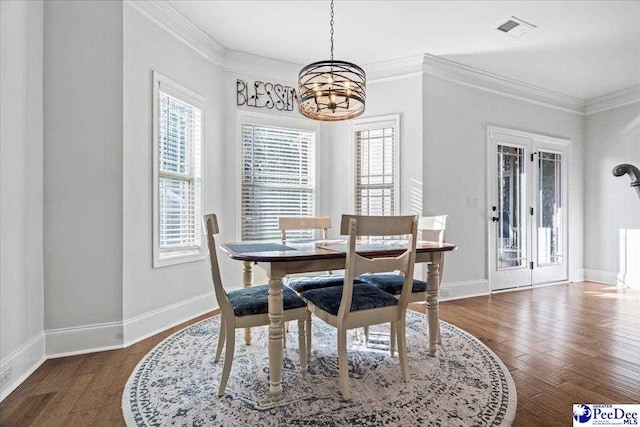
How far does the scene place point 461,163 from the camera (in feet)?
13.6

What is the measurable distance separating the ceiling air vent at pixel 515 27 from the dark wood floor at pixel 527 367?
2838 mm

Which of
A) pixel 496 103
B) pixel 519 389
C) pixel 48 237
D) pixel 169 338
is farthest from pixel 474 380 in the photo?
pixel 496 103

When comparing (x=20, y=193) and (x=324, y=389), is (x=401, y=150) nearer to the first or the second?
(x=324, y=389)

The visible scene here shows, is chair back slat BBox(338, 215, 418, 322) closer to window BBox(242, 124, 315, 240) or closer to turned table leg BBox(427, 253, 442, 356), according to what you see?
turned table leg BBox(427, 253, 442, 356)

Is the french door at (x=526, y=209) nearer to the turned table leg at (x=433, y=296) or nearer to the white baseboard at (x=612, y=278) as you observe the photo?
the white baseboard at (x=612, y=278)

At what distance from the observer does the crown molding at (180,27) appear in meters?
2.76

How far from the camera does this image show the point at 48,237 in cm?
235

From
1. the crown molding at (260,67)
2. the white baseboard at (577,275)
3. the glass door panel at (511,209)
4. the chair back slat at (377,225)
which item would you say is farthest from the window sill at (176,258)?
the white baseboard at (577,275)

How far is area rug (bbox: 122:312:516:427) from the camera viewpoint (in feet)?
5.35

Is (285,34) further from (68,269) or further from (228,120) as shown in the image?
(68,269)

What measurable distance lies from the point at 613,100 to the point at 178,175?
612cm

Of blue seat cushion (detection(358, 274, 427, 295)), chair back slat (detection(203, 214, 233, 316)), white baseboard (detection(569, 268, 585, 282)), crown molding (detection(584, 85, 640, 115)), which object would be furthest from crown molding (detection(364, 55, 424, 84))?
white baseboard (detection(569, 268, 585, 282))

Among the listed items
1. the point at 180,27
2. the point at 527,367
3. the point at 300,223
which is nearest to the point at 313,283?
the point at 300,223

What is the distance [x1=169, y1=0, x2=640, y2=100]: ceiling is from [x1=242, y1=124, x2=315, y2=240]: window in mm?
928
